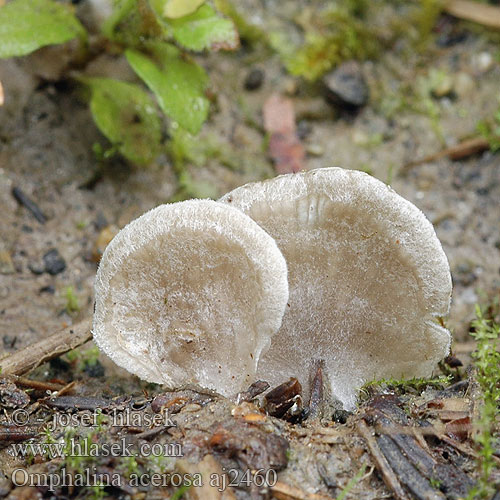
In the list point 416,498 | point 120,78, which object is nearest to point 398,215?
point 416,498

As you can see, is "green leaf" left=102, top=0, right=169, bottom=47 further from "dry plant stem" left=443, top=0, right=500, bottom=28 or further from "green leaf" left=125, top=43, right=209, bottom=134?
"dry plant stem" left=443, top=0, right=500, bottom=28

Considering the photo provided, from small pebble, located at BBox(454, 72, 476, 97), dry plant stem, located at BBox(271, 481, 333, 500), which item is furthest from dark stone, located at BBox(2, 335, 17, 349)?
small pebble, located at BBox(454, 72, 476, 97)

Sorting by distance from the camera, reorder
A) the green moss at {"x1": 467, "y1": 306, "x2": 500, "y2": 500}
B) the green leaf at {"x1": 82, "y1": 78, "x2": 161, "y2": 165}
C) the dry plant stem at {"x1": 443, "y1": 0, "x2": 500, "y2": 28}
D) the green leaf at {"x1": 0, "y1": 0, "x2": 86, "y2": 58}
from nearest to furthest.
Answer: the green moss at {"x1": 467, "y1": 306, "x2": 500, "y2": 500} → the green leaf at {"x1": 0, "y1": 0, "x2": 86, "y2": 58} → the green leaf at {"x1": 82, "y1": 78, "x2": 161, "y2": 165} → the dry plant stem at {"x1": 443, "y1": 0, "x2": 500, "y2": 28}

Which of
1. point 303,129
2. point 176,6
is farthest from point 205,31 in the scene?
point 303,129

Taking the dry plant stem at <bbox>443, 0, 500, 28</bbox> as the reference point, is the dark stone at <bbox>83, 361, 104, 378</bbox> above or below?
below

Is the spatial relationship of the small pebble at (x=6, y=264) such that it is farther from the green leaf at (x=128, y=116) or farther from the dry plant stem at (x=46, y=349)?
the green leaf at (x=128, y=116)

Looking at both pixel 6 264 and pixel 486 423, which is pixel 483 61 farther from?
pixel 6 264

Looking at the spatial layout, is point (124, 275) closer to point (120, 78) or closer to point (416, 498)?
point (416, 498)
